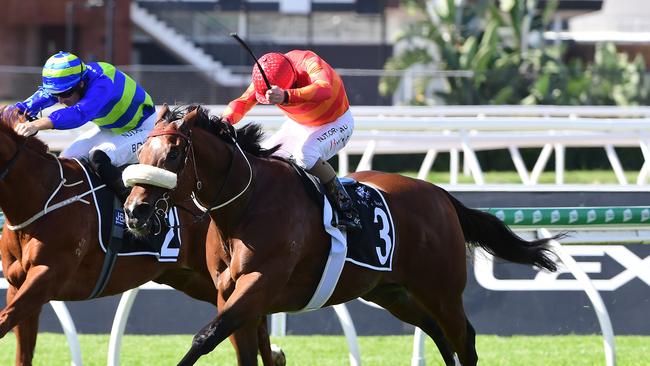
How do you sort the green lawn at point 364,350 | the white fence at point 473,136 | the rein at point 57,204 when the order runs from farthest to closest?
the white fence at point 473,136
the green lawn at point 364,350
the rein at point 57,204

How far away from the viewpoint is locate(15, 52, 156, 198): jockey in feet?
18.8

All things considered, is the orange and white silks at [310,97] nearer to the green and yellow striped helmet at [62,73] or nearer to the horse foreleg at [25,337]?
the green and yellow striped helmet at [62,73]

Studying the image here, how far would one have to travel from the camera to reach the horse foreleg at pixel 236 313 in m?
4.64

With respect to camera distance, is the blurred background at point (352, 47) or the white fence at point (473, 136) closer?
the white fence at point (473, 136)

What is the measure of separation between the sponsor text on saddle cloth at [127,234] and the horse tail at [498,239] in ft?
4.50

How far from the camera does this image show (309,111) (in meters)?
5.40

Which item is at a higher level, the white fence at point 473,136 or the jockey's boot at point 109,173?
the jockey's boot at point 109,173

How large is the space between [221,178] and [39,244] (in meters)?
1.06

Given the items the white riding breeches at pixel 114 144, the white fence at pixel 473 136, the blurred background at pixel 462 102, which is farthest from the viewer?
the white fence at pixel 473 136

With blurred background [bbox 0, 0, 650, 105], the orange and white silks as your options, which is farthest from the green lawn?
blurred background [bbox 0, 0, 650, 105]

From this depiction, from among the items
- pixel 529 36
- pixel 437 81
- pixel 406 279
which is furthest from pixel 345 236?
pixel 529 36

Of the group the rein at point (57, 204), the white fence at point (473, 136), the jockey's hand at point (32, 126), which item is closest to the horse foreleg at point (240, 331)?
the rein at point (57, 204)

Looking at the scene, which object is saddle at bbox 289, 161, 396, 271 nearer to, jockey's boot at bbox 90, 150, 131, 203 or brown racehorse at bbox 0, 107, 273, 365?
brown racehorse at bbox 0, 107, 273, 365

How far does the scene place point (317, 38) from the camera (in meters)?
25.9
